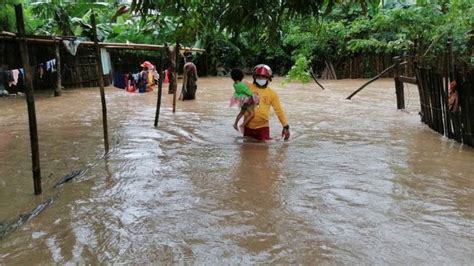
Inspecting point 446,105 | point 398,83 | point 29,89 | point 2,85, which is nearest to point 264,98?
point 446,105

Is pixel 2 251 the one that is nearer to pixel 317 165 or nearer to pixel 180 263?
A: pixel 180 263

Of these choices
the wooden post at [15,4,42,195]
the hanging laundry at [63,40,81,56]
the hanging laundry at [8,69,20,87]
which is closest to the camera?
the wooden post at [15,4,42,195]

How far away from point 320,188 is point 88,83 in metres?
15.2

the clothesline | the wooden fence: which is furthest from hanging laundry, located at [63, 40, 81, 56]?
the wooden fence

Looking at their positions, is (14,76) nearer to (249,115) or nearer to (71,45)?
(71,45)

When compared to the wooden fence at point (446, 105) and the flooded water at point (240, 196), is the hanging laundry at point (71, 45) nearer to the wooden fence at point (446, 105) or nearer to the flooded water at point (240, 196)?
the flooded water at point (240, 196)

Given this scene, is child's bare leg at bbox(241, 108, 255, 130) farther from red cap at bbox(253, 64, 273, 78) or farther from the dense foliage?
the dense foliage

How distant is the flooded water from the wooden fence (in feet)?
0.59

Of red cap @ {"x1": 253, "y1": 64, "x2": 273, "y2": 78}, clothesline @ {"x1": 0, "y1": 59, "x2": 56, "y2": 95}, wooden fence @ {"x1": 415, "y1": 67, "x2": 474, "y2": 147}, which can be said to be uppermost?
clothesline @ {"x1": 0, "y1": 59, "x2": 56, "y2": 95}

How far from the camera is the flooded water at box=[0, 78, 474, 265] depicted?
3424mm

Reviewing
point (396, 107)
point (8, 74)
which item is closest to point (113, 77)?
point (8, 74)

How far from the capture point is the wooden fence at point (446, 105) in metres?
6.49

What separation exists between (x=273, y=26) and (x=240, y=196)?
1.81 m

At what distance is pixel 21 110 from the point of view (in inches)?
455
